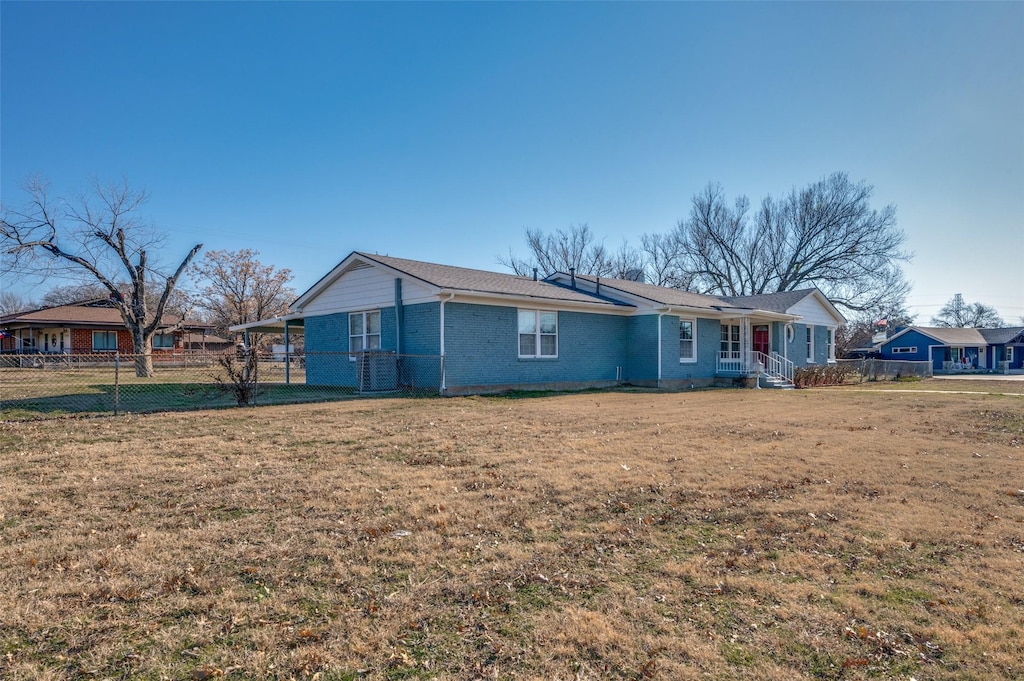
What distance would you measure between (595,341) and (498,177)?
35.1ft

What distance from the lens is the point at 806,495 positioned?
5.58 m

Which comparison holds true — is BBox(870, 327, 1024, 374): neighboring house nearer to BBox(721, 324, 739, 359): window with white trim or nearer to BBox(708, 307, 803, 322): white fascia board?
BBox(708, 307, 803, 322): white fascia board

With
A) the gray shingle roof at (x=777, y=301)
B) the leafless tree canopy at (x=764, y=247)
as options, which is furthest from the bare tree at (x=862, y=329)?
the gray shingle roof at (x=777, y=301)

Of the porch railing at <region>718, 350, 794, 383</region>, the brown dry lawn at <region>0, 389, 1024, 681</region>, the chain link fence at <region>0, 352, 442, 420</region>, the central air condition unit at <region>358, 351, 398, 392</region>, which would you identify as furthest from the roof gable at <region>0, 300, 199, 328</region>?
the brown dry lawn at <region>0, 389, 1024, 681</region>

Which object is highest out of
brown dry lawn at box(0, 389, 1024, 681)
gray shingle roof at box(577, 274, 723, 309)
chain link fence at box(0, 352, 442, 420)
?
gray shingle roof at box(577, 274, 723, 309)

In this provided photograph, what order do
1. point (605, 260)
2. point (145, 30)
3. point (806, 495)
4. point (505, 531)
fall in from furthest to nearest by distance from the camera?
1. point (605, 260)
2. point (145, 30)
3. point (806, 495)
4. point (505, 531)

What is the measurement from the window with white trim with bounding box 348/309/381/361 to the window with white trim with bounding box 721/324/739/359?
13783 millimetres

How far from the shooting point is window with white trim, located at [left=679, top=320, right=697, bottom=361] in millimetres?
21141

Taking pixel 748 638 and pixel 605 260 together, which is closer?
pixel 748 638

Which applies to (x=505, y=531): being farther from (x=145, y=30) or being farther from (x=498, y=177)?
(x=498, y=177)

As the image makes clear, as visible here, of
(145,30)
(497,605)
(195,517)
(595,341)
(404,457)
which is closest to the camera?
(497,605)

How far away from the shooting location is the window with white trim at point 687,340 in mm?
21141

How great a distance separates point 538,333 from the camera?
58.5ft

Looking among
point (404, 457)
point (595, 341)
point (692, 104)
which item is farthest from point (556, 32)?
point (404, 457)
